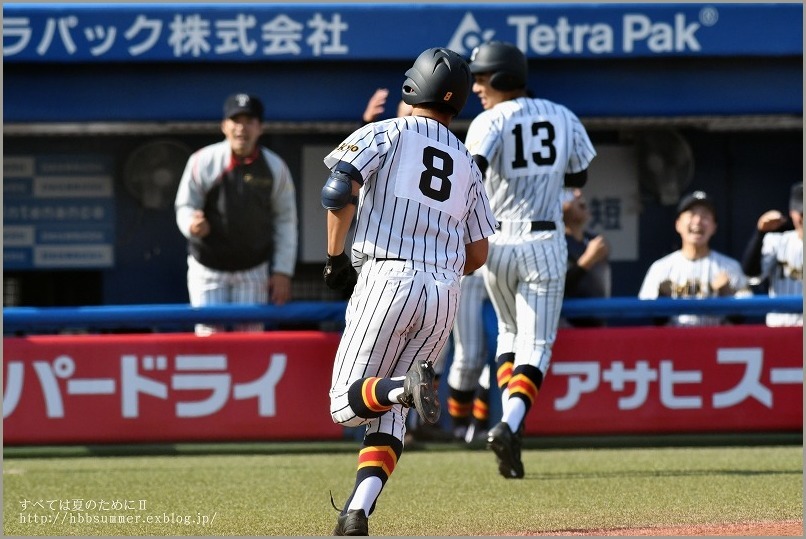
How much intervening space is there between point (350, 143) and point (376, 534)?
4.32 feet

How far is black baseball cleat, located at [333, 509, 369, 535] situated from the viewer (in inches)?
167

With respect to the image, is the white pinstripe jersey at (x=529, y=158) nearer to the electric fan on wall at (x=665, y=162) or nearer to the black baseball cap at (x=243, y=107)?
the black baseball cap at (x=243, y=107)

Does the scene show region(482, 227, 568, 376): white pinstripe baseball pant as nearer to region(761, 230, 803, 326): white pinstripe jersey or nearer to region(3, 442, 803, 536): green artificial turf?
region(3, 442, 803, 536): green artificial turf

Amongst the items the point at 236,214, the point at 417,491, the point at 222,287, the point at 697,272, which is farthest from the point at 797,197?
the point at 417,491

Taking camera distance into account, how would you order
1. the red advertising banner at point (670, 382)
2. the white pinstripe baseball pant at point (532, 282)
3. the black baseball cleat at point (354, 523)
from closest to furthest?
the black baseball cleat at point (354, 523)
the white pinstripe baseball pant at point (532, 282)
the red advertising banner at point (670, 382)

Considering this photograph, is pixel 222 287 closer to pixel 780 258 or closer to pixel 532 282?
pixel 532 282

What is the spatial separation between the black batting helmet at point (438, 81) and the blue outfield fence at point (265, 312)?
281 centimetres

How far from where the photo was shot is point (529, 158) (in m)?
6.26

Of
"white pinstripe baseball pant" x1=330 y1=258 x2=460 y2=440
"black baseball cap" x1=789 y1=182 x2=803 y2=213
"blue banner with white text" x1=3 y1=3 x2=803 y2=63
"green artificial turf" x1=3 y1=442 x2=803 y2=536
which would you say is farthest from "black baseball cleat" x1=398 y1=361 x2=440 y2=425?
"blue banner with white text" x1=3 y1=3 x2=803 y2=63

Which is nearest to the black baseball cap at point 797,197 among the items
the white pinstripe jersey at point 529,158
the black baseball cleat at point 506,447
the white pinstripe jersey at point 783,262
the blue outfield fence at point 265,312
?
the white pinstripe jersey at point 783,262

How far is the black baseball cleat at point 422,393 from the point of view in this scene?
4.07 m

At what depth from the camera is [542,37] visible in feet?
28.1

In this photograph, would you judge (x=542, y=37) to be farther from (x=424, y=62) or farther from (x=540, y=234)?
(x=424, y=62)

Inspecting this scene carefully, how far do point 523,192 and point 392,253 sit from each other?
1.96m
